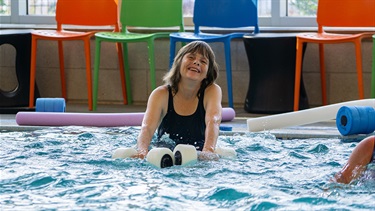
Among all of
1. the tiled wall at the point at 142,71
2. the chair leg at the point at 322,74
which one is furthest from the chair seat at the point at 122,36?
the chair leg at the point at 322,74

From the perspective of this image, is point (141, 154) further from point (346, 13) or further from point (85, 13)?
point (85, 13)

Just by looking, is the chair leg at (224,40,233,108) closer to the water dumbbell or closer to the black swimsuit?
the water dumbbell

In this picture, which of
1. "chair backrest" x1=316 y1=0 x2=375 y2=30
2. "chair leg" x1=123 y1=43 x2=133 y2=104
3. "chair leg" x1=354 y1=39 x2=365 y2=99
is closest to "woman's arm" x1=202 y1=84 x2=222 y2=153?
"chair leg" x1=354 y1=39 x2=365 y2=99

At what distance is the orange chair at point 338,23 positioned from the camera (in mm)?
6938

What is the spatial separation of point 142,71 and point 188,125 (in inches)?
129

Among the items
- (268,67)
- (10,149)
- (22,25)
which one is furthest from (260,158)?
(22,25)

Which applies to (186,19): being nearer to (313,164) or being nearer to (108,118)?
(108,118)

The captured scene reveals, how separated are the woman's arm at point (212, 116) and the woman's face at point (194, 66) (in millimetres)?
214

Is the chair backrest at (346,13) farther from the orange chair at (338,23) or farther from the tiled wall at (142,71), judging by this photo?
the tiled wall at (142,71)

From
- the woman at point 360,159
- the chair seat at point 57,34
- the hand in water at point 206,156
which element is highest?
the chair seat at point 57,34

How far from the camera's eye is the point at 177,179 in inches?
162

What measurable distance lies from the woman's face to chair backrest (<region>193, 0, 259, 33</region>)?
291cm

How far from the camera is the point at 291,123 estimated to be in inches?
229

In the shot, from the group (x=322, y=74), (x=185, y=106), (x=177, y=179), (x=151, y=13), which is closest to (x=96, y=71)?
(x=151, y=13)
